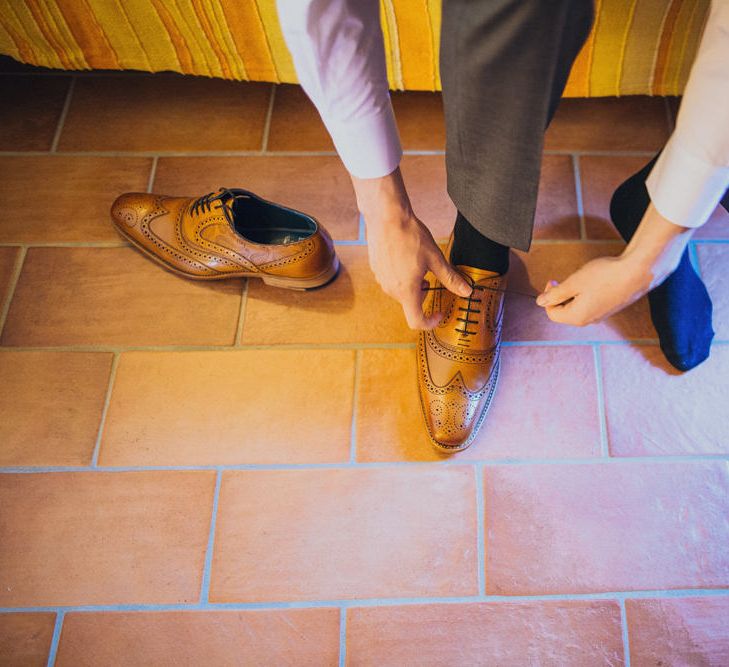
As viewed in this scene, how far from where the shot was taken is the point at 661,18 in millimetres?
993

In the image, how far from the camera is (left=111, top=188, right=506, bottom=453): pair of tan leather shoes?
96cm

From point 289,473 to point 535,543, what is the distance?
0.44 meters

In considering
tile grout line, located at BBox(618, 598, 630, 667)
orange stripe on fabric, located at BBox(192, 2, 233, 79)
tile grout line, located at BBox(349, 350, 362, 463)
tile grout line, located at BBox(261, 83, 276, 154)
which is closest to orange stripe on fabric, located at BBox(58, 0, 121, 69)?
orange stripe on fabric, located at BBox(192, 2, 233, 79)

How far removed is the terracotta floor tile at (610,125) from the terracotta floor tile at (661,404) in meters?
0.48

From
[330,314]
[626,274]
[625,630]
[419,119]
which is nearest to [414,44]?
[419,119]

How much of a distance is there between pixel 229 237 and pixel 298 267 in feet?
0.47

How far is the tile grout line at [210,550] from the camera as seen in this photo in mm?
940

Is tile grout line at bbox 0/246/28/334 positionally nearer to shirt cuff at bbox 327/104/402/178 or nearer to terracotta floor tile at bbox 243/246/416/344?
terracotta floor tile at bbox 243/246/416/344

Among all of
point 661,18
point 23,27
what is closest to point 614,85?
point 661,18

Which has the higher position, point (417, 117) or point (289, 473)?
point (417, 117)

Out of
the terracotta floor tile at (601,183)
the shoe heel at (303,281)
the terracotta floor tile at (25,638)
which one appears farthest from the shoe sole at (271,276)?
the terracotta floor tile at (25,638)

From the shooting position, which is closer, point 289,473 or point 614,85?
point 289,473

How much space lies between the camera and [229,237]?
105 cm

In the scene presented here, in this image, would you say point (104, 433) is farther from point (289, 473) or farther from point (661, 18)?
point (661, 18)
